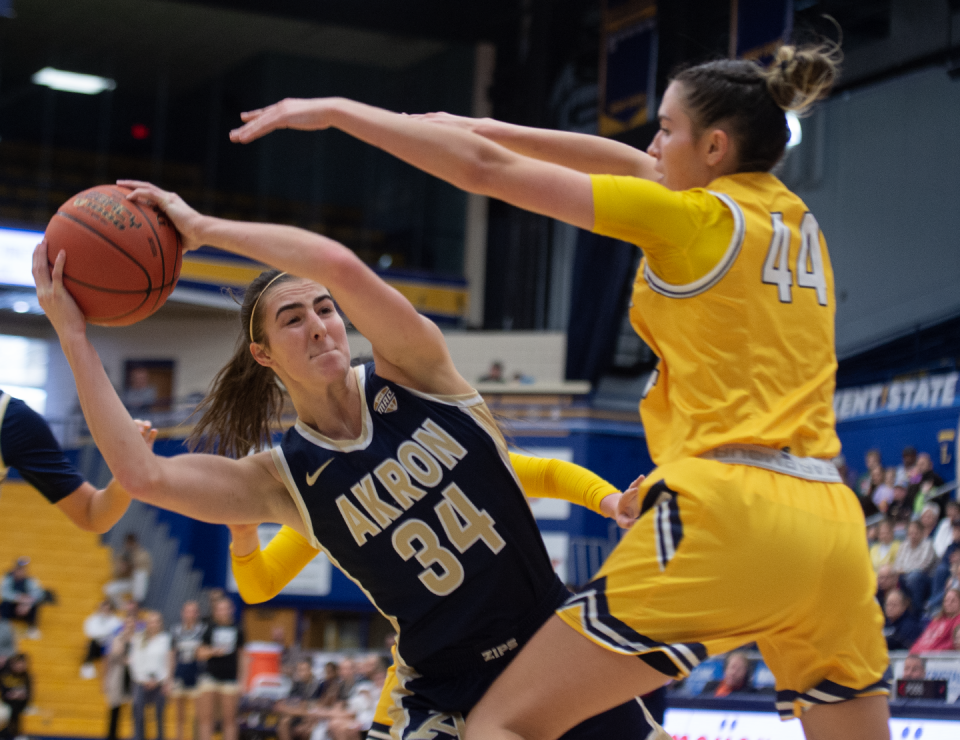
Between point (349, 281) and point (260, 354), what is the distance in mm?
599

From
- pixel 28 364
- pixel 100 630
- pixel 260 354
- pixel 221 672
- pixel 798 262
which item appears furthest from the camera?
pixel 28 364

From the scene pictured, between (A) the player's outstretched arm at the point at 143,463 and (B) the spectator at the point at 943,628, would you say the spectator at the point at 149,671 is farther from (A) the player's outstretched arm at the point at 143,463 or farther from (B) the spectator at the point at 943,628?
(A) the player's outstretched arm at the point at 143,463

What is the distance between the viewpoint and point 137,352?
2048 cm

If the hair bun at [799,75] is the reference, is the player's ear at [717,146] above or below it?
below

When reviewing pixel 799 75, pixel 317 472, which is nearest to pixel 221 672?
pixel 317 472

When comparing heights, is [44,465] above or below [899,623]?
above

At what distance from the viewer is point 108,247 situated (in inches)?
109

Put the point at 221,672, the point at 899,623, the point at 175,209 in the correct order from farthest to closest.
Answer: the point at 221,672, the point at 899,623, the point at 175,209

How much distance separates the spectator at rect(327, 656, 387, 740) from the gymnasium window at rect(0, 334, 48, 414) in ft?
40.4

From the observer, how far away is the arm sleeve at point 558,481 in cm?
316

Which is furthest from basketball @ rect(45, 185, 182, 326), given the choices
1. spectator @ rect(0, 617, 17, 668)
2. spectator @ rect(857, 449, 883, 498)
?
spectator @ rect(857, 449, 883, 498)

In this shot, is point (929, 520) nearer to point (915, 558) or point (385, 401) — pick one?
point (915, 558)

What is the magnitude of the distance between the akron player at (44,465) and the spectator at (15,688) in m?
7.32

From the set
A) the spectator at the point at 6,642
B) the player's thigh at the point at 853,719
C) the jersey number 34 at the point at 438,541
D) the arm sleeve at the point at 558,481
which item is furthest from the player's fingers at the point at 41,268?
the spectator at the point at 6,642
